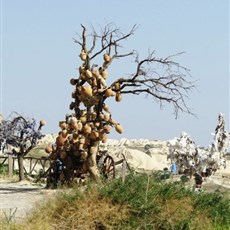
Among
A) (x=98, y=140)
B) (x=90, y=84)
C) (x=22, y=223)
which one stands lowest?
(x=22, y=223)

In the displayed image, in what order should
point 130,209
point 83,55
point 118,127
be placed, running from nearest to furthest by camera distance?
point 130,209
point 118,127
point 83,55

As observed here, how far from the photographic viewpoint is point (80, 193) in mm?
11500

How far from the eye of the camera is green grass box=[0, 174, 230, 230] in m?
10.7

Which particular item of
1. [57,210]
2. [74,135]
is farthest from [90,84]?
[57,210]

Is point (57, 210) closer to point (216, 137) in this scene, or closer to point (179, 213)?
point (179, 213)

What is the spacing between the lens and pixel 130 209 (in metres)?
11.1

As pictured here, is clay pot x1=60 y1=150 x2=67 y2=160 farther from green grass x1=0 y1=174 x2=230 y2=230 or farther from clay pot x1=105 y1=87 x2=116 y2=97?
green grass x1=0 y1=174 x2=230 y2=230

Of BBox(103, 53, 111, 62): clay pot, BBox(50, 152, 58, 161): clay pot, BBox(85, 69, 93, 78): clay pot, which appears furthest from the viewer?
BBox(50, 152, 58, 161): clay pot

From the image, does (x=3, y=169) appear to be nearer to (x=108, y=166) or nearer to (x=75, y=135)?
(x=108, y=166)

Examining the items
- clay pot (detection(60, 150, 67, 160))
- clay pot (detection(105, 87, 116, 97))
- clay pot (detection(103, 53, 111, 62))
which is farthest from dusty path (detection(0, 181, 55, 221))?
clay pot (detection(103, 53, 111, 62))

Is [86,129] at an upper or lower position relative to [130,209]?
upper

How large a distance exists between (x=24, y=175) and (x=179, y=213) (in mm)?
15854

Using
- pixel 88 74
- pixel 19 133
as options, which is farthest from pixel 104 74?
pixel 19 133

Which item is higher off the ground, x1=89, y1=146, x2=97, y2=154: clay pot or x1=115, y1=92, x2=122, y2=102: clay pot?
x1=115, y1=92, x2=122, y2=102: clay pot
